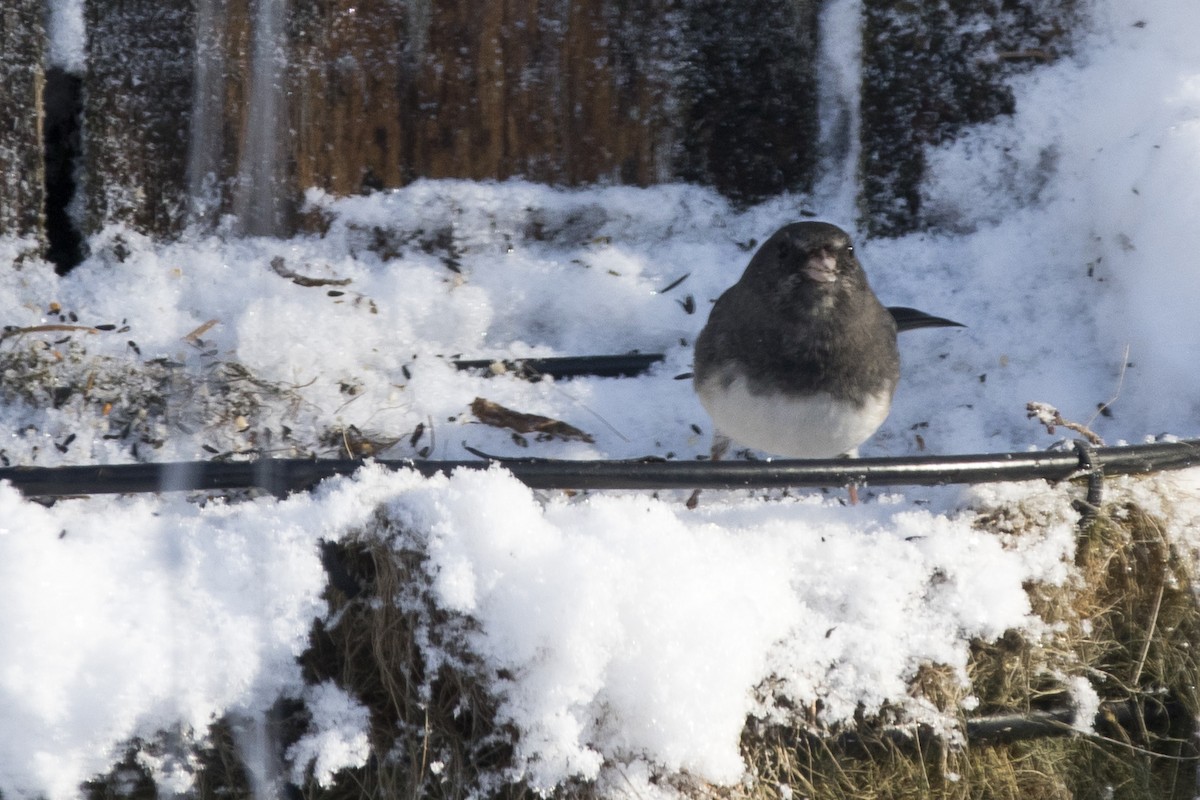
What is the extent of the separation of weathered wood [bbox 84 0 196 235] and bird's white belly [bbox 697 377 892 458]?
1.45 metres

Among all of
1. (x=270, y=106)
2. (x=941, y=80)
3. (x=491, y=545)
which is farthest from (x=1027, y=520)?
(x=270, y=106)

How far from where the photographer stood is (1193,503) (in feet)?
7.23

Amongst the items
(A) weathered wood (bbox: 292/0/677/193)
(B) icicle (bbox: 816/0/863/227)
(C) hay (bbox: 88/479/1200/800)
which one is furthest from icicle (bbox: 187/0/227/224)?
(B) icicle (bbox: 816/0/863/227)

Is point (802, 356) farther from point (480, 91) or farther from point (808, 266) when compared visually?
point (480, 91)

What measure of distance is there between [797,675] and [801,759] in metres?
0.15

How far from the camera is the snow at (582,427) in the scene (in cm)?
183

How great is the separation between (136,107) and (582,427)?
1325mm

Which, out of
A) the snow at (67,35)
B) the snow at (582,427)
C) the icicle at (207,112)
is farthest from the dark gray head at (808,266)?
the snow at (67,35)

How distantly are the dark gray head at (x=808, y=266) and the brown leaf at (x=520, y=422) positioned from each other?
21.9 inches

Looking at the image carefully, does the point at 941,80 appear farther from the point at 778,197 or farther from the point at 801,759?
the point at 801,759

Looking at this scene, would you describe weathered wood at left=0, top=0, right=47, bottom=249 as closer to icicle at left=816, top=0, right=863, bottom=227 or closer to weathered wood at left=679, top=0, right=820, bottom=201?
weathered wood at left=679, top=0, right=820, bottom=201

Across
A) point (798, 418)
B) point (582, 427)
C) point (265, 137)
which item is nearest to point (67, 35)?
point (265, 137)

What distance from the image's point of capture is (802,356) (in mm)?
2439

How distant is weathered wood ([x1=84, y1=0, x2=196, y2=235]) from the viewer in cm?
270
